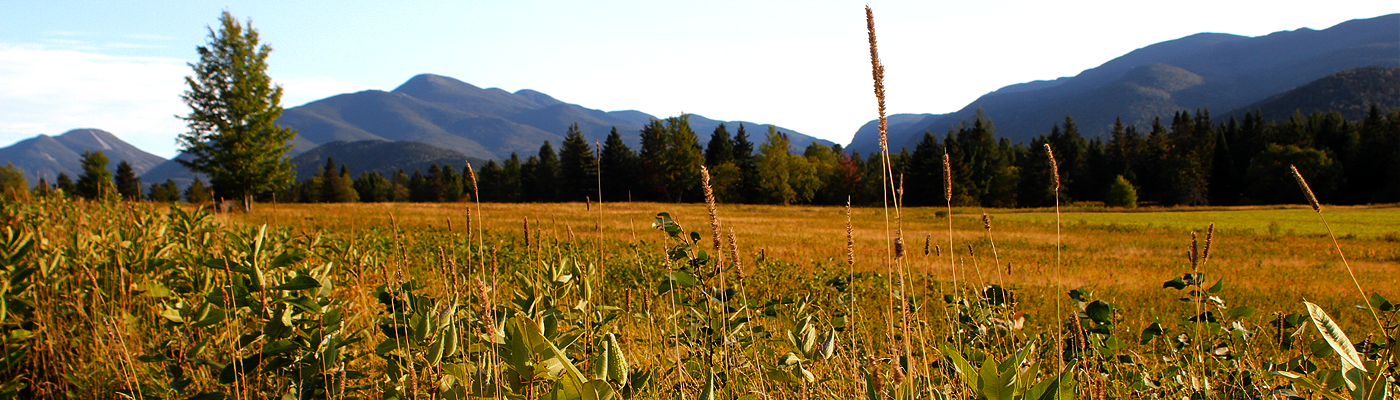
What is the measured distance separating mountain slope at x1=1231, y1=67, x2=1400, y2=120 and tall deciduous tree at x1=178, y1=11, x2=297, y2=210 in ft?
634

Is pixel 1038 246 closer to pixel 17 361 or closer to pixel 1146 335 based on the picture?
pixel 1146 335

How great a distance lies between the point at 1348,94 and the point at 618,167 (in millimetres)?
188942

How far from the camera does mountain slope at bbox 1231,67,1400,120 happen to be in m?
144

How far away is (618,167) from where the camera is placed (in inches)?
2564

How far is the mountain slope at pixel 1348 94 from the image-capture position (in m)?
144

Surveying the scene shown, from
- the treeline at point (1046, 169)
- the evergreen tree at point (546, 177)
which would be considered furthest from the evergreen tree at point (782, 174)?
the evergreen tree at point (546, 177)

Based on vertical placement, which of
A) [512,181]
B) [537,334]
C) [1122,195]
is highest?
[512,181]

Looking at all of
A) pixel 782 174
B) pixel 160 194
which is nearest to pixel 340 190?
pixel 160 194

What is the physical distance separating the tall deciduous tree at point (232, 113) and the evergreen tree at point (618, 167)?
40.8m

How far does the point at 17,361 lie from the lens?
3.07 m

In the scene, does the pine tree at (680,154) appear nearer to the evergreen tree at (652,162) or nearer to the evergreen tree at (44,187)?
the evergreen tree at (652,162)

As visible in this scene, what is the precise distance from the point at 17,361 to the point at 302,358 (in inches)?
94.1

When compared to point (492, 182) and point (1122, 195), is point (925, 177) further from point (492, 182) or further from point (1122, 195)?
point (492, 182)

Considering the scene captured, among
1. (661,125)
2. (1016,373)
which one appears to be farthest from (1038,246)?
(661,125)
